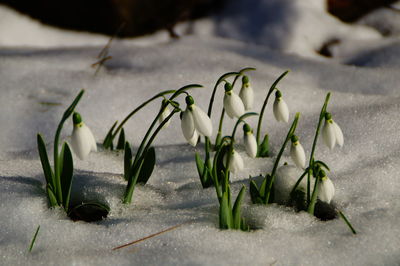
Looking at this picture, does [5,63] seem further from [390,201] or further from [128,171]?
[390,201]

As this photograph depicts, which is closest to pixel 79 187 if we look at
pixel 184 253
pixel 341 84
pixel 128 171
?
pixel 128 171

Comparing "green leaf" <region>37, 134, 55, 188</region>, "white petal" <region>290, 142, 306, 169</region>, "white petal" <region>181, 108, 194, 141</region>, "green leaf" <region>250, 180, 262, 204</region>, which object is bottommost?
"green leaf" <region>250, 180, 262, 204</region>

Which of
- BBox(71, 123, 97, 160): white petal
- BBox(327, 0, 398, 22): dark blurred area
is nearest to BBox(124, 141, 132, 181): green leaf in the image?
BBox(71, 123, 97, 160): white petal

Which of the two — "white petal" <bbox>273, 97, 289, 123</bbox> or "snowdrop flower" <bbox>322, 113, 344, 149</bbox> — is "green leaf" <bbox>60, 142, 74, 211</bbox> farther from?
"snowdrop flower" <bbox>322, 113, 344, 149</bbox>

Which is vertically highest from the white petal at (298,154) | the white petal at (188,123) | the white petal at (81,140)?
the white petal at (188,123)

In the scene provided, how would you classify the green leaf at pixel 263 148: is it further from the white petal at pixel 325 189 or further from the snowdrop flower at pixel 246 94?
the white petal at pixel 325 189

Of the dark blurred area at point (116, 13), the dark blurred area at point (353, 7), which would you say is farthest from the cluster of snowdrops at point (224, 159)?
the dark blurred area at point (353, 7)

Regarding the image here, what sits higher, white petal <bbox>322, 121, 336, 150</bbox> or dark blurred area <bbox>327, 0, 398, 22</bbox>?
white petal <bbox>322, 121, 336, 150</bbox>
